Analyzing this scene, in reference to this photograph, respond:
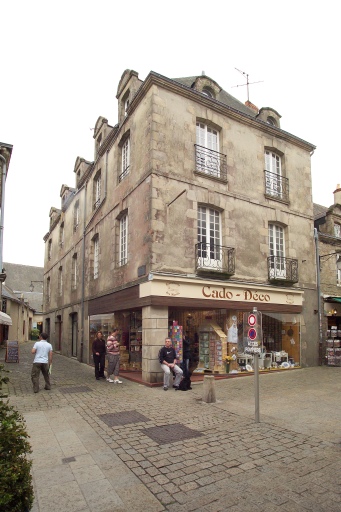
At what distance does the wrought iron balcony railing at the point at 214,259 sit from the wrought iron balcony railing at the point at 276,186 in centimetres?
331

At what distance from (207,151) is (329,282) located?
26.1 feet

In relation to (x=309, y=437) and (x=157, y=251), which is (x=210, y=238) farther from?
(x=309, y=437)

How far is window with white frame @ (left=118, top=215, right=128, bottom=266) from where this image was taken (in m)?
12.9

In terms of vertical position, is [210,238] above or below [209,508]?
above

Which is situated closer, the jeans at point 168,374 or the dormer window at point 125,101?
the jeans at point 168,374

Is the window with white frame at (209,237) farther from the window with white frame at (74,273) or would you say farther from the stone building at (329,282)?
the window with white frame at (74,273)

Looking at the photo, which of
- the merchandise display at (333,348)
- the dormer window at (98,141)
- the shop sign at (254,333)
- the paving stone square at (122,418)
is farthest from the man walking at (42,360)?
the merchandise display at (333,348)

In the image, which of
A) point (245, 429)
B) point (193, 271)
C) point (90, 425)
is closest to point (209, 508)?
point (245, 429)

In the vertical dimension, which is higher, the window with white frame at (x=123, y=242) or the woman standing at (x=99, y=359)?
the window with white frame at (x=123, y=242)

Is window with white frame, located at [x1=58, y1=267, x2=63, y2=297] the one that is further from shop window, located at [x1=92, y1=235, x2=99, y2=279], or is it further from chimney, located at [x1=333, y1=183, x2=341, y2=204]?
chimney, located at [x1=333, y1=183, x2=341, y2=204]

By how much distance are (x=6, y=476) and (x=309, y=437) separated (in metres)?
4.42

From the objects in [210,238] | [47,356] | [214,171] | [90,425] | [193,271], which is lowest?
[90,425]

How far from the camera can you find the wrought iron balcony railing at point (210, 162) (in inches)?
470

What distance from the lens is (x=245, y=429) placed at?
588cm
